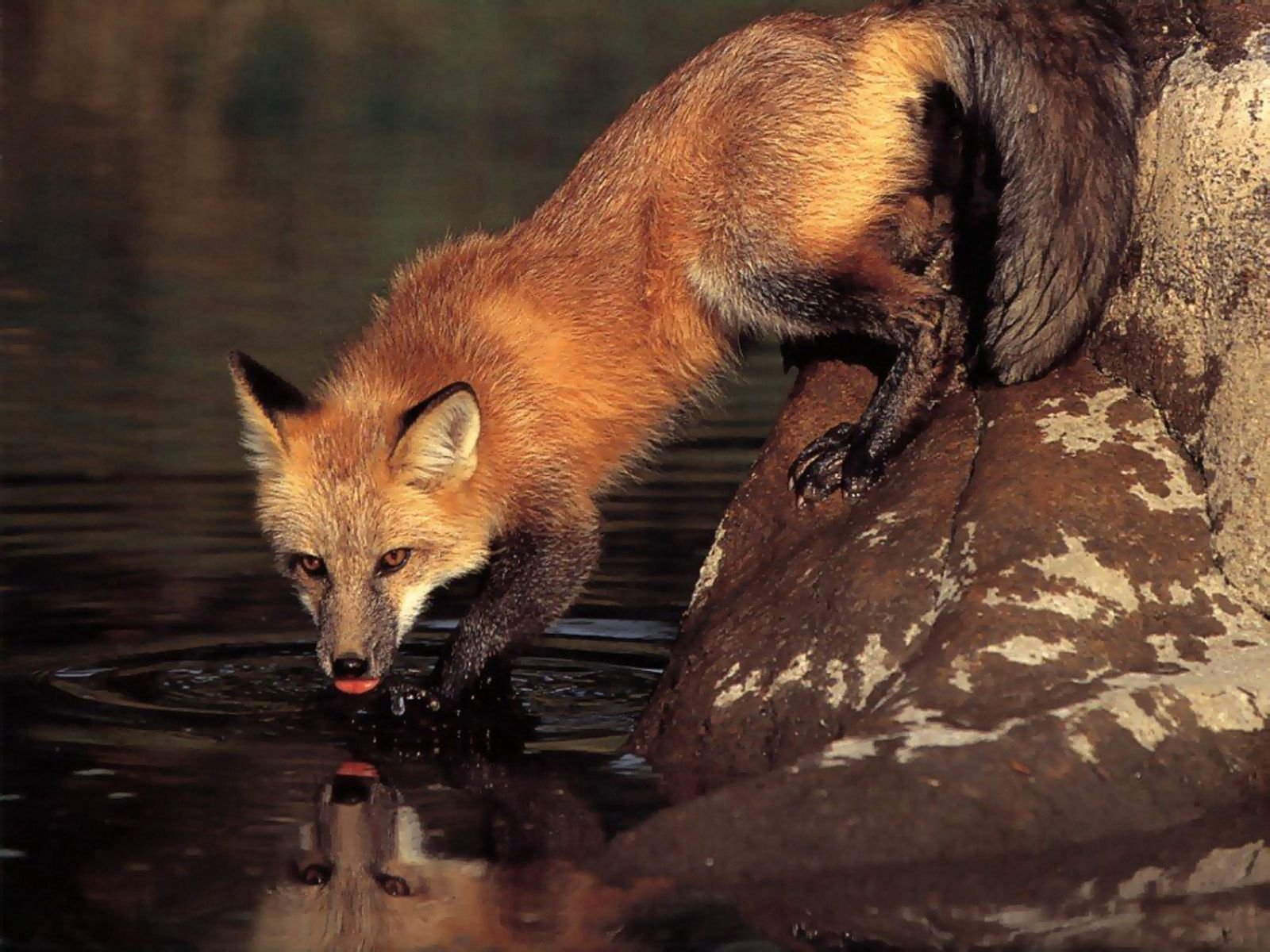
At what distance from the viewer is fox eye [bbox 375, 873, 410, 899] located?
5.55 meters

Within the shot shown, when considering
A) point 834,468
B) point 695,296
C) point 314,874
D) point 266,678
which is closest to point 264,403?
point 266,678

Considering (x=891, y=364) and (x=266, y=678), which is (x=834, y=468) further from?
(x=266, y=678)

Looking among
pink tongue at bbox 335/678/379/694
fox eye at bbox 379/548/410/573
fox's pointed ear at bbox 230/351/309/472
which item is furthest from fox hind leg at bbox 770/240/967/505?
fox's pointed ear at bbox 230/351/309/472

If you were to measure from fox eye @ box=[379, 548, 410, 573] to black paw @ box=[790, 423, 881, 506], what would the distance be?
142cm

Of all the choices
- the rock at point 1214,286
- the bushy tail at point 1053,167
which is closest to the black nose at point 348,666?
the bushy tail at point 1053,167

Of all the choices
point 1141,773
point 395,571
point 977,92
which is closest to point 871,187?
point 977,92

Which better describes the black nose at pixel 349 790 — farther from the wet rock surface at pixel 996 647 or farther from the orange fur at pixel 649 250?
the orange fur at pixel 649 250

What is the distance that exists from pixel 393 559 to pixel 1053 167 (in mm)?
2671

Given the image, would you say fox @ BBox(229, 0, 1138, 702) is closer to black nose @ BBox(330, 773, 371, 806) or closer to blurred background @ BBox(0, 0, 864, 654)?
black nose @ BBox(330, 773, 371, 806)

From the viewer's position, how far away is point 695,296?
8.00 meters

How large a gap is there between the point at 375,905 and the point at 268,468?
255cm

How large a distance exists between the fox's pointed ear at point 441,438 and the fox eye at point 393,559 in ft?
0.84

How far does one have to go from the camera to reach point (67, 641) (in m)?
8.24

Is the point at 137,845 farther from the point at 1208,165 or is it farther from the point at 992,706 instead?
the point at 1208,165
